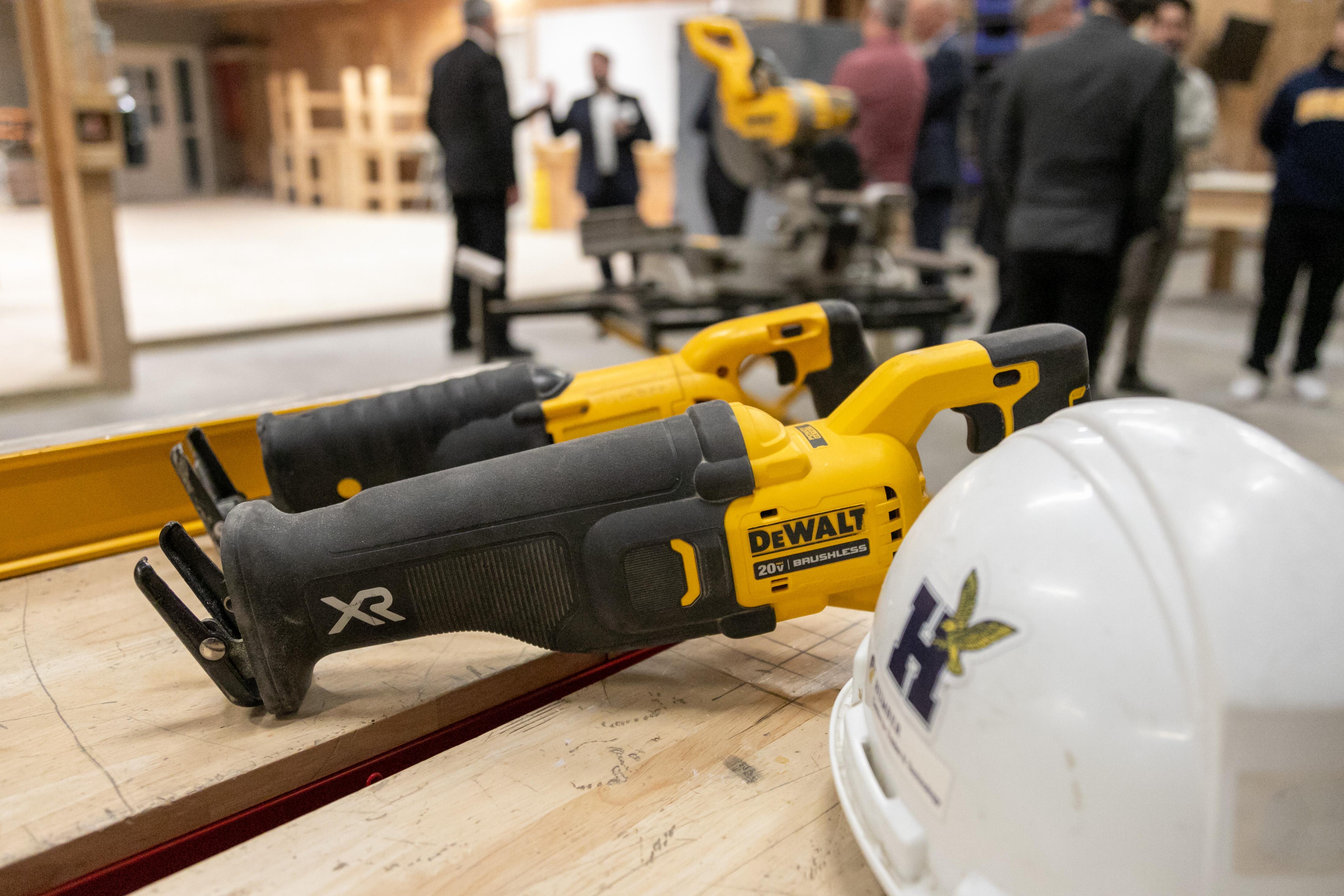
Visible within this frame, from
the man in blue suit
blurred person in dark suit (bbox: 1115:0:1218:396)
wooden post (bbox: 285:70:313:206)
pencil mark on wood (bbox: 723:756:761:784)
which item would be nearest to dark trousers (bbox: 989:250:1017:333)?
blurred person in dark suit (bbox: 1115:0:1218:396)

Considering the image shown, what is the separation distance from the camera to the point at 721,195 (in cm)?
602

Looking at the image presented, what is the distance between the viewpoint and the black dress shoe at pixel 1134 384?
4320 mm

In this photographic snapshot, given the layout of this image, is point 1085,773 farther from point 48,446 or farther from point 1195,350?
point 1195,350

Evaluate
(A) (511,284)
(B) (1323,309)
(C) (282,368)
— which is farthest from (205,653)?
(A) (511,284)

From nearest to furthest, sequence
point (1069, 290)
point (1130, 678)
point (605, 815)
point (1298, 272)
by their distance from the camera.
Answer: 1. point (1130, 678)
2. point (605, 815)
3. point (1069, 290)
4. point (1298, 272)

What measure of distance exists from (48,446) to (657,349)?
1.94 meters

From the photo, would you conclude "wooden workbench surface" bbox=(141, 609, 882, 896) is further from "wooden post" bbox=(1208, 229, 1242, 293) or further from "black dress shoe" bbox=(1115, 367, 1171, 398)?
"wooden post" bbox=(1208, 229, 1242, 293)

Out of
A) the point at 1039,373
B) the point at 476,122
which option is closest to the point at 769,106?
the point at 476,122

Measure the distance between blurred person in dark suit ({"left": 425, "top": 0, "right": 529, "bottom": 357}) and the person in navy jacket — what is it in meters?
3.41

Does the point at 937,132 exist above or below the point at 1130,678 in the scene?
above

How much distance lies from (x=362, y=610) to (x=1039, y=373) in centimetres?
94

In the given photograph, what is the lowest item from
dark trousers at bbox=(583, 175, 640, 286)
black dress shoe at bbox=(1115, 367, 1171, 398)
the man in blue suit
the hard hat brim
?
black dress shoe at bbox=(1115, 367, 1171, 398)

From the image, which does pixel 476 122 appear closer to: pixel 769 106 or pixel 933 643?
pixel 769 106

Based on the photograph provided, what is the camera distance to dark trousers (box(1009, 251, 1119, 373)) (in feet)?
10.9
